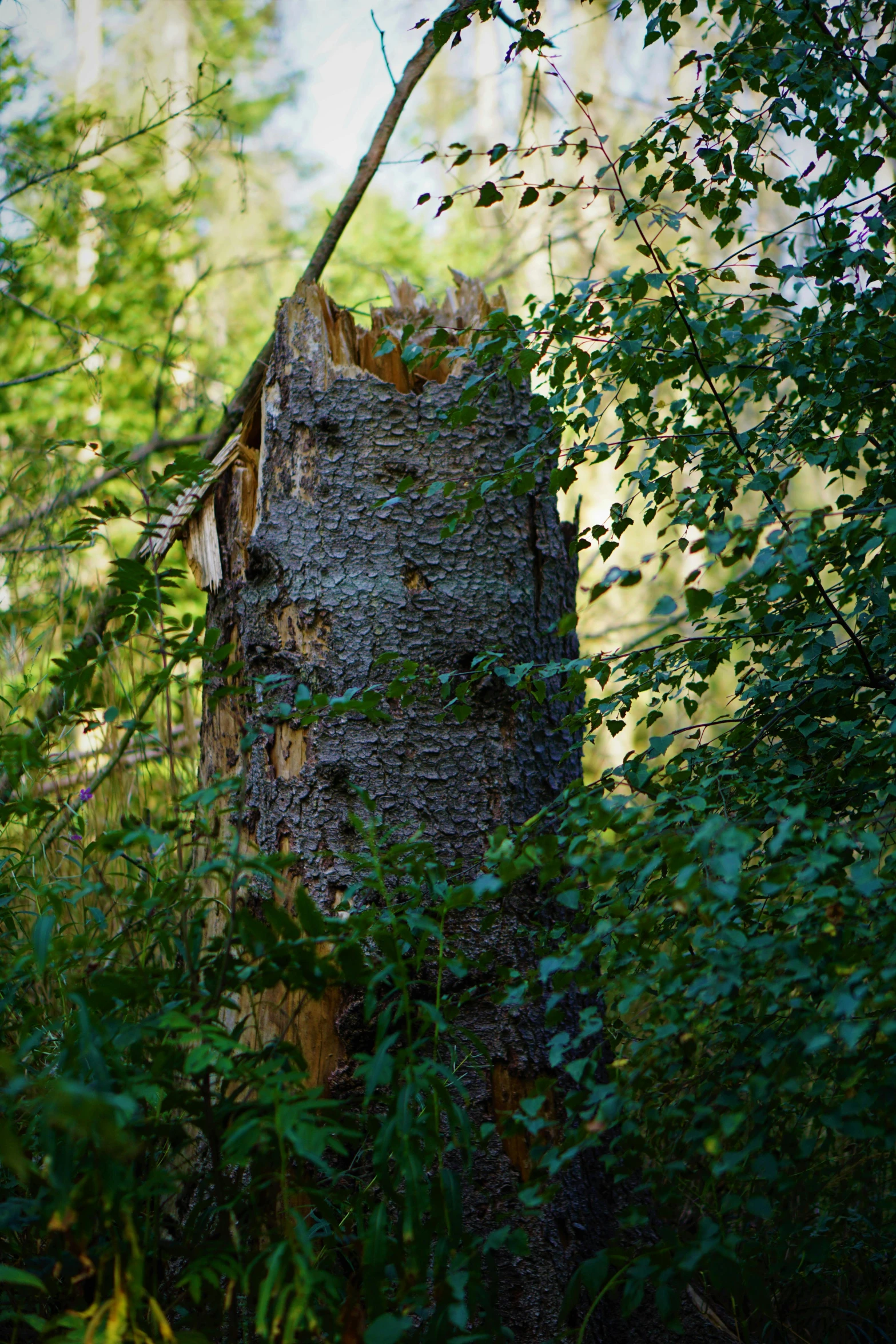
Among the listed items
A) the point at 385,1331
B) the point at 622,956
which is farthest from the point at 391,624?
the point at 385,1331

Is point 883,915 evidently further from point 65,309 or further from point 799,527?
point 65,309

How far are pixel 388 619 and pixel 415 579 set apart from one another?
0.12 meters

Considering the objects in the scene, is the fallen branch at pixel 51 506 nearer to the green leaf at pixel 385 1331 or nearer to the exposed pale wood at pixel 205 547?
the exposed pale wood at pixel 205 547

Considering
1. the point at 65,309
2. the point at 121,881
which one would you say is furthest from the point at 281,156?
the point at 121,881

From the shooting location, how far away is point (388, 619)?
216 centimetres

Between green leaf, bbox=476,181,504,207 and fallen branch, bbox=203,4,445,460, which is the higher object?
fallen branch, bbox=203,4,445,460

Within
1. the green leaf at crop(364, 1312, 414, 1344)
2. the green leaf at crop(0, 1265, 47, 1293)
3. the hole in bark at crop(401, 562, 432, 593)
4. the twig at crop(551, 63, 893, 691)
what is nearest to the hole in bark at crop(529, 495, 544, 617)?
the hole in bark at crop(401, 562, 432, 593)

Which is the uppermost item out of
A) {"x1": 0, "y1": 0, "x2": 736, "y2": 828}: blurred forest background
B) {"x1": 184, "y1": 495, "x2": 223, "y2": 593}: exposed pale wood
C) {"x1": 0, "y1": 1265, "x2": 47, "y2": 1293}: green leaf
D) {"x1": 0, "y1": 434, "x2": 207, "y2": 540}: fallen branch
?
{"x1": 0, "y1": 0, "x2": 736, "y2": 828}: blurred forest background

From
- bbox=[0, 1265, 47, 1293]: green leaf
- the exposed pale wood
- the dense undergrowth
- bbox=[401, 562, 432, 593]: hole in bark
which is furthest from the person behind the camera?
the exposed pale wood

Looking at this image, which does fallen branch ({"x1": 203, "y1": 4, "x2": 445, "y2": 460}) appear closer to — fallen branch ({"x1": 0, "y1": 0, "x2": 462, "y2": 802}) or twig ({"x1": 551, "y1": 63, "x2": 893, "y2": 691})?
fallen branch ({"x1": 0, "y1": 0, "x2": 462, "y2": 802})

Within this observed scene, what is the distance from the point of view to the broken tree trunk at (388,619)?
76.3 inches

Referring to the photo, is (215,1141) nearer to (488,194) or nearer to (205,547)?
(488,194)

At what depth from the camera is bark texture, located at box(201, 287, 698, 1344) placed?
1932mm

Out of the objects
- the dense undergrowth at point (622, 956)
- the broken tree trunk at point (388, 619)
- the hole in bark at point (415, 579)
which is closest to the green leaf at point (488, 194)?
the dense undergrowth at point (622, 956)
